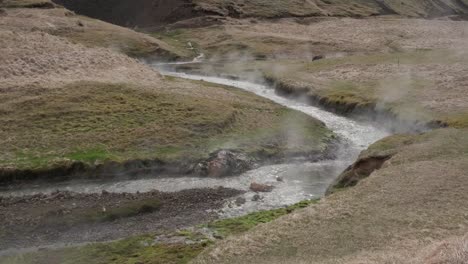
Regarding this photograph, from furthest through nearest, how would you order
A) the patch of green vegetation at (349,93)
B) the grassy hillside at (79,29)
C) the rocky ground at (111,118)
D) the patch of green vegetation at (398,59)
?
the grassy hillside at (79,29), the patch of green vegetation at (398,59), the patch of green vegetation at (349,93), the rocky ground at (111,118)

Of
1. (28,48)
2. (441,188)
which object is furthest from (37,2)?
(441,188)

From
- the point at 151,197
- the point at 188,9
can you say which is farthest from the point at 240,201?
the point at 188,9

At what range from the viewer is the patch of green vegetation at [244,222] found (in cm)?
3353

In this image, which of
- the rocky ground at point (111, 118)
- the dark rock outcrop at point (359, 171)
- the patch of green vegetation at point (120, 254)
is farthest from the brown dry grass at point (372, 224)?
the rocky ground at point (111, 118)

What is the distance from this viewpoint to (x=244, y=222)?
34.8 m

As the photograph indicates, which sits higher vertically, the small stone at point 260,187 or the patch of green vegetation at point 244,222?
the patch of green vegetation at point 244,222

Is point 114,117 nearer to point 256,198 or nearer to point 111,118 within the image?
point 111,118

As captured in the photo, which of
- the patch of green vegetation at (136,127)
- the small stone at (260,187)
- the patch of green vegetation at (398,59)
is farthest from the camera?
the patch of green vegetation at (398,59)

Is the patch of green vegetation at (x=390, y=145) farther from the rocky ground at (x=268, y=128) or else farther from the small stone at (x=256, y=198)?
the small stone at (x=256, y=198)

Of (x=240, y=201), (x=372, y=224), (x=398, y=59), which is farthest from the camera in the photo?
(x=398, y=59)

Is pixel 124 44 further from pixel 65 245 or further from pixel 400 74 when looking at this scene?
pixel 65 245

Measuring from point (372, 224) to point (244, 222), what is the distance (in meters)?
8.92

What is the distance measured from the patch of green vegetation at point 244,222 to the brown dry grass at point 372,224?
3.09 metres

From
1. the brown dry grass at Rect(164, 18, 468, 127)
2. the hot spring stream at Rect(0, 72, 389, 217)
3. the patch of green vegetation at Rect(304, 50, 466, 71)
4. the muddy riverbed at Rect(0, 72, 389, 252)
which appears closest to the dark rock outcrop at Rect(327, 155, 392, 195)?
the hot spring stream at Rect(0, 72, 389, 217)
